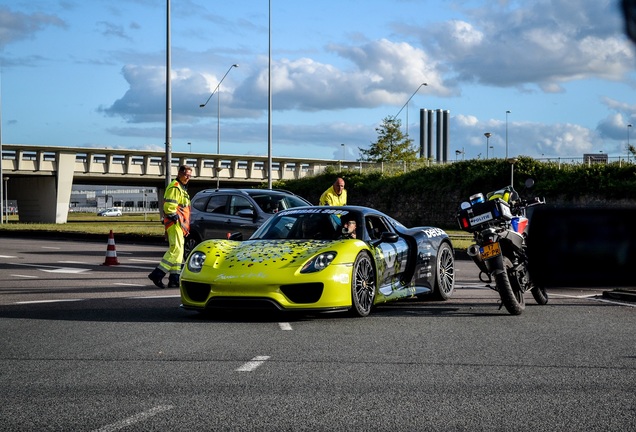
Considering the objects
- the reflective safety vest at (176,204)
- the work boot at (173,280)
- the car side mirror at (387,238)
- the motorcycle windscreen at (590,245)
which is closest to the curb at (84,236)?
the work boot at (173,280)

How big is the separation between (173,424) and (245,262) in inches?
214

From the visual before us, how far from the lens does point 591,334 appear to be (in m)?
9.30

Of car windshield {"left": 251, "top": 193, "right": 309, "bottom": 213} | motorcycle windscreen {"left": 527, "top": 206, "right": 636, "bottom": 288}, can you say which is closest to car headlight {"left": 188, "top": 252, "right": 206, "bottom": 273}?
car windshield {"left": 251, "top": 193, "right": 309, "bottom": 213}

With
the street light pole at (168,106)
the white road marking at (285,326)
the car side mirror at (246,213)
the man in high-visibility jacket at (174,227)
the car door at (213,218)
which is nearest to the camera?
the white road marking at (285,326)

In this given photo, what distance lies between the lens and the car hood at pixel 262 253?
10.6 metres

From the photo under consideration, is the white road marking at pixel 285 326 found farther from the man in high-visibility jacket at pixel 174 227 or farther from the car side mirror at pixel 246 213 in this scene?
the car side mirror at pixel 246 213

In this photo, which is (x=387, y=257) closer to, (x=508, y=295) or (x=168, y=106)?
(x=508, y=295)

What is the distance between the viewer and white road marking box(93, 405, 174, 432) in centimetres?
514

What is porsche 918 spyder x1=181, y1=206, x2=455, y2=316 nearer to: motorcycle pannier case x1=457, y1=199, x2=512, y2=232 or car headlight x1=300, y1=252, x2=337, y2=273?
car headlight x1=300, y1=252, x2=337, y2=273

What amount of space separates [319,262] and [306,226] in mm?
1363

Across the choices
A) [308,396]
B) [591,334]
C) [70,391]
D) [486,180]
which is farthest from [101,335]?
[486,180]

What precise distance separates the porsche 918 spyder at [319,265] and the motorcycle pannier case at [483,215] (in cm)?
135

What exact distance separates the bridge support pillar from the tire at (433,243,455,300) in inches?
2440

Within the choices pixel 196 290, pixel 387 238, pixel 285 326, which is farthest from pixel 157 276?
pixel 285 326
